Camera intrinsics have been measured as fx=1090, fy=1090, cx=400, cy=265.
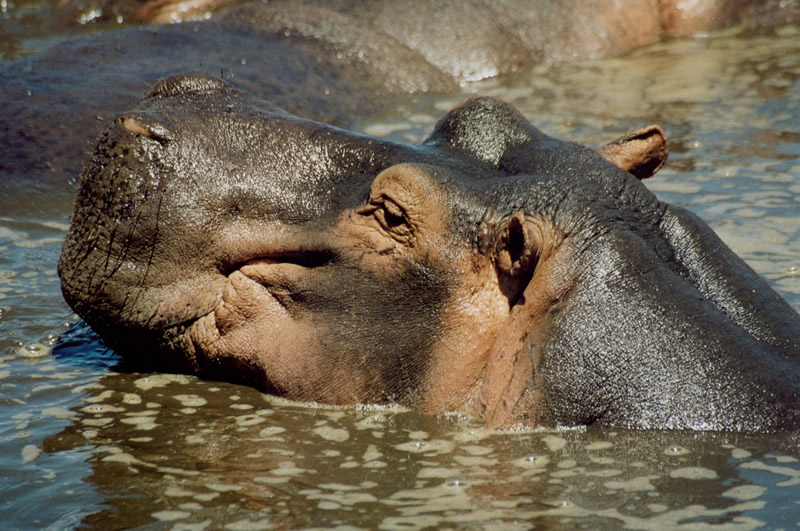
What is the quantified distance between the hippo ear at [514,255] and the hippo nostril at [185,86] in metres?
1.34

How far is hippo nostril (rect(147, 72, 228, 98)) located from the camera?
420cm

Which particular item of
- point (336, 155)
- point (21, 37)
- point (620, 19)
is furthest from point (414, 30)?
point (336, 155)

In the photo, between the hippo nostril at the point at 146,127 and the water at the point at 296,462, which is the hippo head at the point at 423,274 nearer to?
the hippo nostril at the point at 146,127

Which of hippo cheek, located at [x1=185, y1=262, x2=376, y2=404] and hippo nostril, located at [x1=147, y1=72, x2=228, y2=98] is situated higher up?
hippo nostril, located at [x1=147, y1=72, x2=228, y2=98]

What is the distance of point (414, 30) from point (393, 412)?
19.1 ft

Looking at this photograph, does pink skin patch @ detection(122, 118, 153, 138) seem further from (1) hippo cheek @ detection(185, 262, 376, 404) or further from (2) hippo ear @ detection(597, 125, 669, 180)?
(2) hippo ear @ detection(597, 125, 669, 180)

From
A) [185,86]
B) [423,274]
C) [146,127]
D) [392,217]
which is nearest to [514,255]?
[423,274]

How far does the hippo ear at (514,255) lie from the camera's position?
357 centimetres

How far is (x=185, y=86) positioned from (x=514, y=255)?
58.8 inches

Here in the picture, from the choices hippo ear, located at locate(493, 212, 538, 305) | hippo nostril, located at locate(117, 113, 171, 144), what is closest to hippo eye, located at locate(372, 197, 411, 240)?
hippo ear, located at locate(493, 212, 538, 305)

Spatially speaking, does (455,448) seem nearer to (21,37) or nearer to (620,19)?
(620,19)

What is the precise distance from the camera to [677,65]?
33.0 ft

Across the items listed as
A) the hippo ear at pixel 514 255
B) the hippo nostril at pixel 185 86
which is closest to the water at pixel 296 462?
the hippo ear at pixel 514 255

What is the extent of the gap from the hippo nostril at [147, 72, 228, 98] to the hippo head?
0.01 metres
